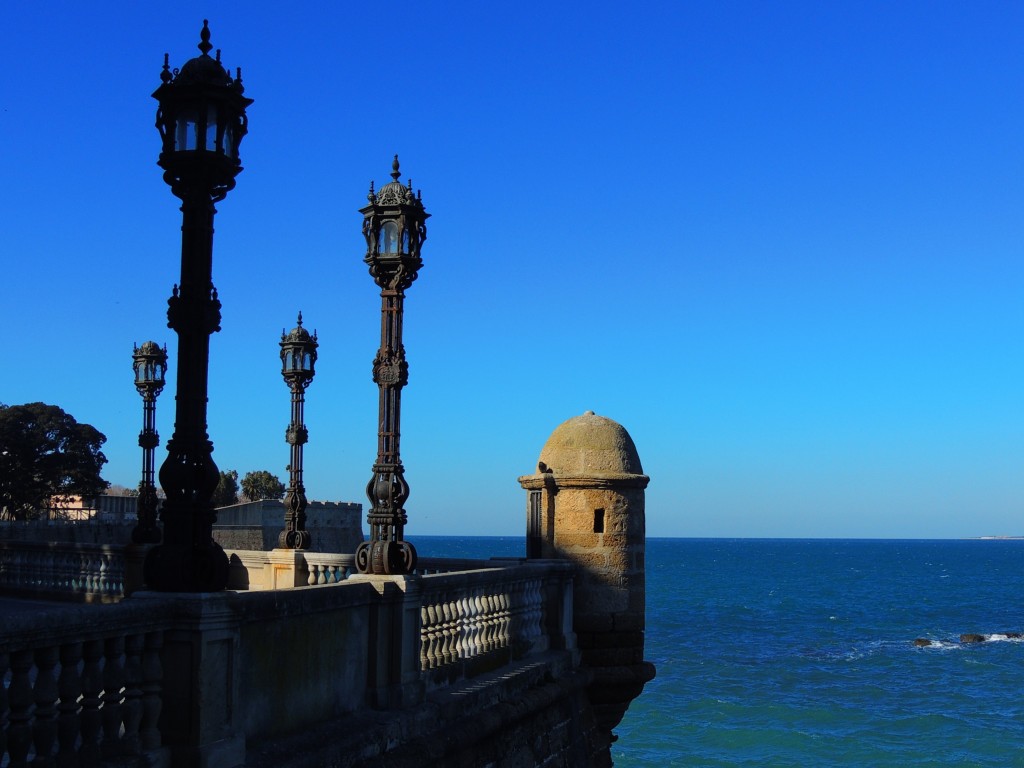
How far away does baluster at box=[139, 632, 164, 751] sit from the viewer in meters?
5.71

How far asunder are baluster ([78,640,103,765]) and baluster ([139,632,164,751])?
0.38 meters

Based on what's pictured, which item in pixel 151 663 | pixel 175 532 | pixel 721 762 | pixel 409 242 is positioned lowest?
pixel 721 762

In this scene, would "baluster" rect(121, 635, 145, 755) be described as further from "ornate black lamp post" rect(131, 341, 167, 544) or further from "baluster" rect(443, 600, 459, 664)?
"ornate black lamp post" rect(131, 341, 167, 544)

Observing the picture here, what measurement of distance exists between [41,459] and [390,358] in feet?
148

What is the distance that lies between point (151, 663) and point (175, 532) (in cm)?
Answer: 70

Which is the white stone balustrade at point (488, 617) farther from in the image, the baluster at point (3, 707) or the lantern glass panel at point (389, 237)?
the baluster at point (3, 707)

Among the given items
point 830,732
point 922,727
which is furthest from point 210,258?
point 922,727

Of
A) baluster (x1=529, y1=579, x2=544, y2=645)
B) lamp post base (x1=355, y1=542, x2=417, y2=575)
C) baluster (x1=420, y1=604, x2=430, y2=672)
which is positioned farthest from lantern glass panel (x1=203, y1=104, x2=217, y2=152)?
baluster (x1=529, y1=579, x2=544, y2=645)

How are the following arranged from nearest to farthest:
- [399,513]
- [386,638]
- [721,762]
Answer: [386,638] < [399,513] < [721,762]

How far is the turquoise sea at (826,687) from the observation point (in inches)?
1089

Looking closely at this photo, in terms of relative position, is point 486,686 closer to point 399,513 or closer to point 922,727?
point 399,513

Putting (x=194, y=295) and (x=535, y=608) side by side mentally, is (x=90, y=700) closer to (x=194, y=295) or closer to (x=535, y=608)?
(x=194, y=295)

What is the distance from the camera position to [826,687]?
3697 centimetres

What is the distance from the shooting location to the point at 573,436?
12094mm
